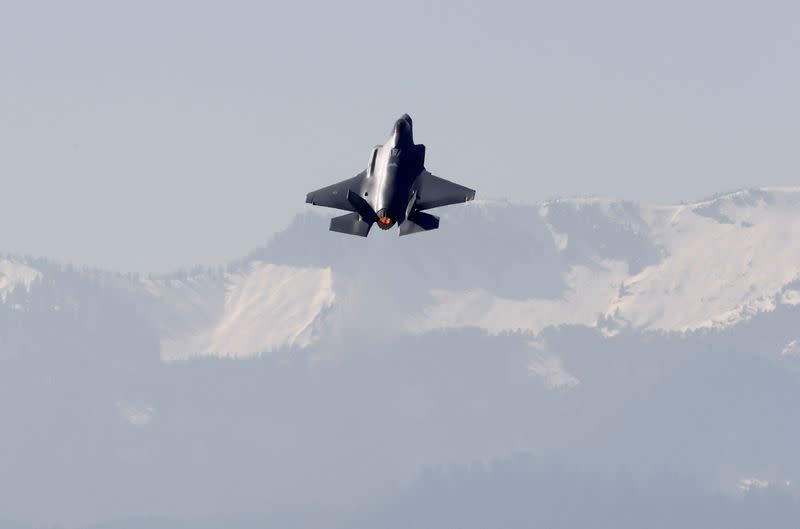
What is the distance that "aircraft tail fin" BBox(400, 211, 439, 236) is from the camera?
4739 inches

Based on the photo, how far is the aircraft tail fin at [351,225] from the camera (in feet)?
398

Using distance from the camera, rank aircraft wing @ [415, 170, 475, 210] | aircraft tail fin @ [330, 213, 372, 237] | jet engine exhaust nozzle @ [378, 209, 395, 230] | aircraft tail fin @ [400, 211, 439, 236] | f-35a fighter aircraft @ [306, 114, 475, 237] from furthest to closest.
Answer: aircraft wing @ [415, 170, 475, 210], f-35a fighter aircraft @ [306, 114, 475, 237], jet engine exhaust nozzle @ [378, 209, 395, 230], aircraft tail fin @ [330, 213, 372, 237], aircraft tail fin @ [400, 211, 439, 236]

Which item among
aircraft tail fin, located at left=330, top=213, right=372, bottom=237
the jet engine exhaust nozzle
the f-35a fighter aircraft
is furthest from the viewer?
the f-35a fighter aircraft

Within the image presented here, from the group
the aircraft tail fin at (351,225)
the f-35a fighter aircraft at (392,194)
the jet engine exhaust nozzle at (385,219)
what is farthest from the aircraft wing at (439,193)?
the aircraft tail fin at (351,225)

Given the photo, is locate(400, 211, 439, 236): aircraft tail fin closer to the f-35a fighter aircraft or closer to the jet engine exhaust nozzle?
the f-35a fighter aircraft

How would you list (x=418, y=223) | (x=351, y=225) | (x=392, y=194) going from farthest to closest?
(x=392, y=194) → (x=351, y=225) → (x=418, y=223)

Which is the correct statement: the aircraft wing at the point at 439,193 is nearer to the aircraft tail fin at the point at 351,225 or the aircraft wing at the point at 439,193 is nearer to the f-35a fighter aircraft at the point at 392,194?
the f-35a fighter aircraft at the point at 392,194

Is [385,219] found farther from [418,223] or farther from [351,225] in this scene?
[351,225]

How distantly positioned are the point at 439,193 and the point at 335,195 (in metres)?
7.39

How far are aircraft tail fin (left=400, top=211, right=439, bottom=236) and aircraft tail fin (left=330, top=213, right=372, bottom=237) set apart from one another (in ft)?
8.12

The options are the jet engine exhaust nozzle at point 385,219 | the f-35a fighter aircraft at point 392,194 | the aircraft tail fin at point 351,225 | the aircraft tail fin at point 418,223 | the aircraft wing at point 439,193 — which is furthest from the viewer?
the aircraft wing at point 439,193

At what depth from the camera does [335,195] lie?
12594cm

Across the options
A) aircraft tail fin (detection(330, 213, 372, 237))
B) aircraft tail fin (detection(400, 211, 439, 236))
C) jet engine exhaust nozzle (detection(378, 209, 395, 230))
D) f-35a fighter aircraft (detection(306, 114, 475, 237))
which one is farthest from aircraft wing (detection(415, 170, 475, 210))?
aircraft tail fin (detection(330, 213, 372, 237))

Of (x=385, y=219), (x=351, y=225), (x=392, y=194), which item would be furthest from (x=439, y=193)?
(x=351, y=225)
